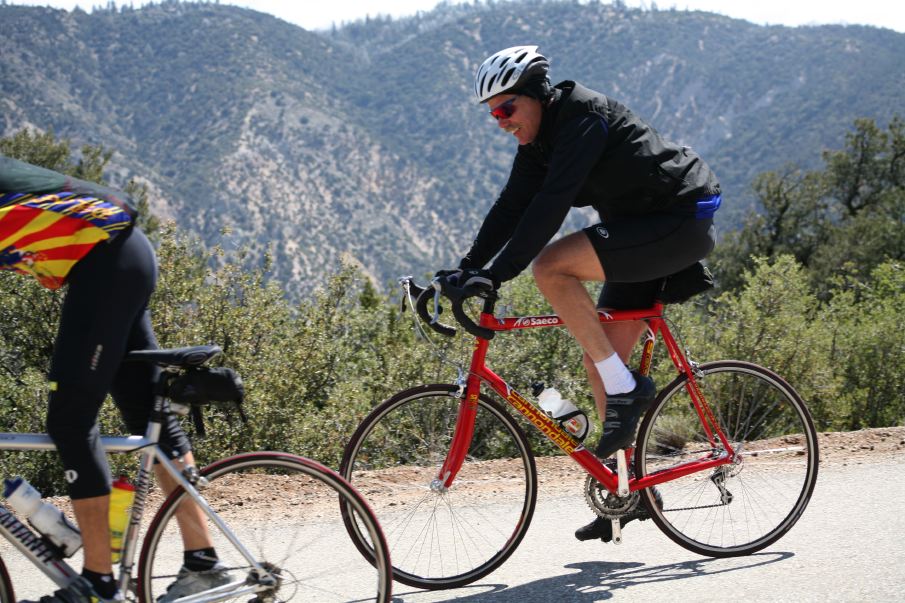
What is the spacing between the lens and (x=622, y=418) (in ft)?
12.9

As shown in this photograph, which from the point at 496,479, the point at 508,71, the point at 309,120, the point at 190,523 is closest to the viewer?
the point at 190,523

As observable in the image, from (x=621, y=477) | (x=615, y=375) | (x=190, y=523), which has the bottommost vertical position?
(x=621, y=477)

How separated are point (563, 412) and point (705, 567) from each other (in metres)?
0.97

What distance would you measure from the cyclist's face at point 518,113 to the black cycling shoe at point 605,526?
1780 millimetres

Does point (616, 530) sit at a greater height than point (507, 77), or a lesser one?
lesser

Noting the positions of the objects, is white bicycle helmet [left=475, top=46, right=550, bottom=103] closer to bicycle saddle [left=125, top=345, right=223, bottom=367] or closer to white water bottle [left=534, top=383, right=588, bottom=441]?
white water bottle [left=534, top=383, right=588, bottom=441]

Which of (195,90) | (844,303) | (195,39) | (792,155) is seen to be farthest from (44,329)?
(195,39)

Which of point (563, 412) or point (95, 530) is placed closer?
point (95, 530)

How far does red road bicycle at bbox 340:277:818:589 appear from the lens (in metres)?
3.96

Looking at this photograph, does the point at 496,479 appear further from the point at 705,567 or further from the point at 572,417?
the point at 705,567

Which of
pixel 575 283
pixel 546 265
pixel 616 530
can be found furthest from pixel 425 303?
pixel 616 530

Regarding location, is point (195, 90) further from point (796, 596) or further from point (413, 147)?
point (796, 596)

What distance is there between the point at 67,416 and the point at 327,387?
8.32 m

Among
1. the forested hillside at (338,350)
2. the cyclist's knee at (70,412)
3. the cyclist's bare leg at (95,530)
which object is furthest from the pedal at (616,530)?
the forested hillside at (338,350)
